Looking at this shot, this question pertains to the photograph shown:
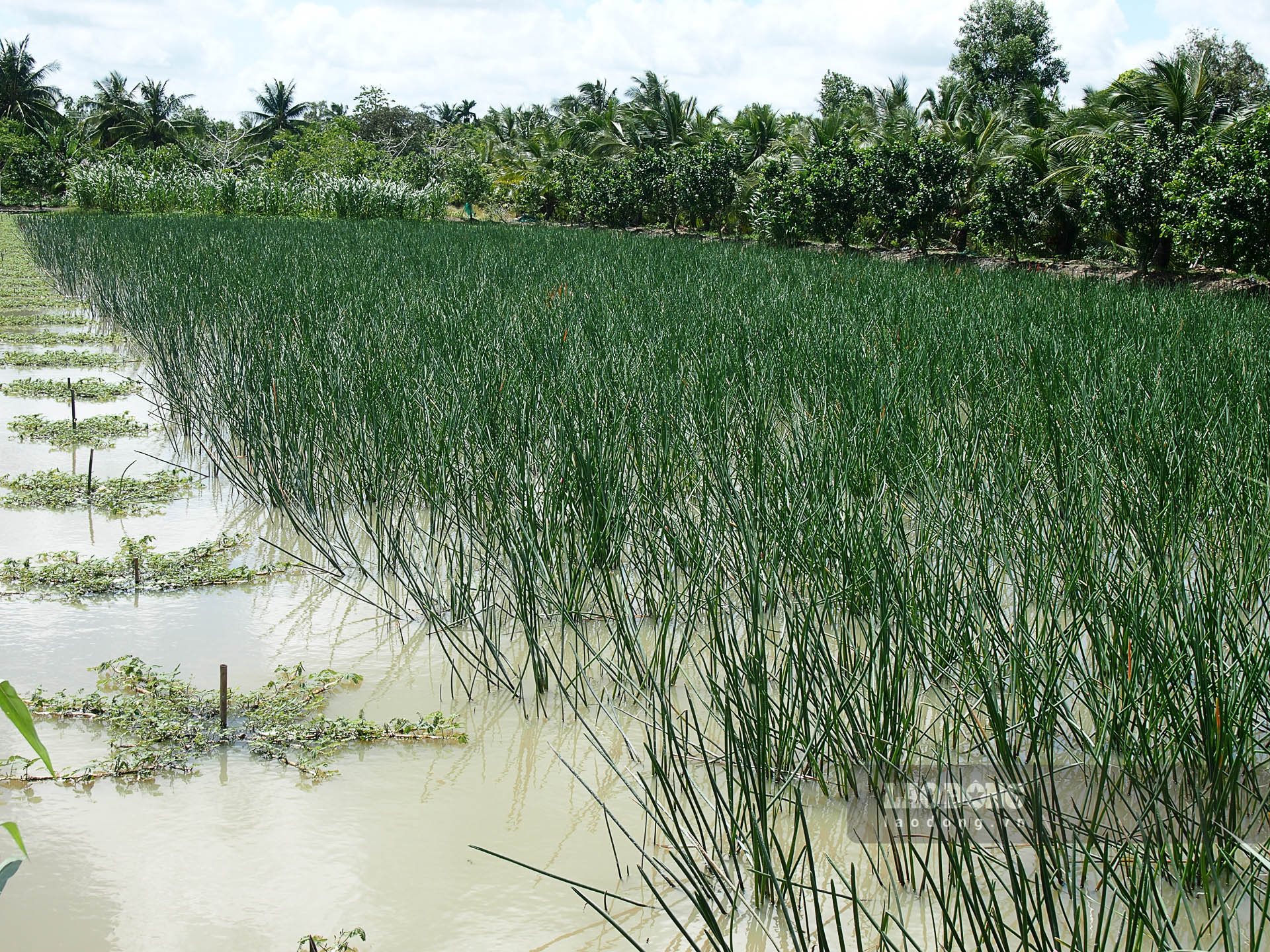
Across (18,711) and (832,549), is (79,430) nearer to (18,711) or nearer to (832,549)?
(832,549)

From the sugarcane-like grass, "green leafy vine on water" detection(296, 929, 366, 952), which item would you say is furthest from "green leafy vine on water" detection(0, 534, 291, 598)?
"green leafy vine on water" detection(296, 929, 366, 952)

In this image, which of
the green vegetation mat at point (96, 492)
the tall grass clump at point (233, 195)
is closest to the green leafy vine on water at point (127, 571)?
the green vegetation mat at point (96, 492)

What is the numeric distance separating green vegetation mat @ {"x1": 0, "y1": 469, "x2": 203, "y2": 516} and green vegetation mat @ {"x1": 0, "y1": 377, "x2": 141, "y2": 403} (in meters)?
1.77

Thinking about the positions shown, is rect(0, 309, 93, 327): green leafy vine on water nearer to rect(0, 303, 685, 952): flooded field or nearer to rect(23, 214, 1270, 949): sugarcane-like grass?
rect(23, 214, 1270, 949): sugarcane-like grass

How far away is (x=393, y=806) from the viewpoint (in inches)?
74.3

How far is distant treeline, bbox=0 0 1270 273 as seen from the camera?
11242mm

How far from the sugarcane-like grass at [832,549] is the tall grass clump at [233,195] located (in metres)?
18.8

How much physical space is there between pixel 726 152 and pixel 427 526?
1837cm

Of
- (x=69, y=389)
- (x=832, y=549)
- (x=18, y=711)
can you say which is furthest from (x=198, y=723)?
(x=69, y=389)

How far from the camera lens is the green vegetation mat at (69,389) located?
228 inches

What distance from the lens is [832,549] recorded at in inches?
89.3

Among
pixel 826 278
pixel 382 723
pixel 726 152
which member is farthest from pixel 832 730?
pixel 726 152

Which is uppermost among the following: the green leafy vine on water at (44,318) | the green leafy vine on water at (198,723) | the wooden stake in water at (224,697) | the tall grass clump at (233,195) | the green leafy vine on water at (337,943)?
the tall grass clump at (233,195)

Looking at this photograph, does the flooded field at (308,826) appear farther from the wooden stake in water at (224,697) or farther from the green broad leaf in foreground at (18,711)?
the green broad leaf in foreground at (18,711)
